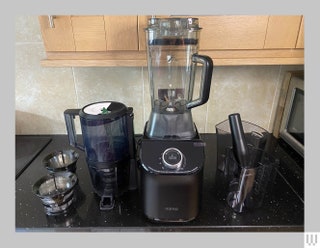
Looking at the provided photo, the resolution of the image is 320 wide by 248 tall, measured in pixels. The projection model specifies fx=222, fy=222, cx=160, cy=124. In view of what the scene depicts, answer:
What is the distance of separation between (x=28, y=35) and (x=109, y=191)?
2.28ft

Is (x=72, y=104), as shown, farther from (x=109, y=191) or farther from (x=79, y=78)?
(x=109, y=191)

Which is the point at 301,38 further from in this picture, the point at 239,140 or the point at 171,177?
the point at 171,177

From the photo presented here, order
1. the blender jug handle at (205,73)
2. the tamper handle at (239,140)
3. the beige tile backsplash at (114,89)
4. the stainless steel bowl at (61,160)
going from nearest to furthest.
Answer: the blender jug handle at (205,73), the tamper handle at (239,140), the stainless steel bowl at (61,160), the beige tile backsplash at (114,89)

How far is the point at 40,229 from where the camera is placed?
0.58m

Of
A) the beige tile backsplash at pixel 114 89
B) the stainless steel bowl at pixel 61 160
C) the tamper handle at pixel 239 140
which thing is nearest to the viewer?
the tamper handle at pixel 239 140

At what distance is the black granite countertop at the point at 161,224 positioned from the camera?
1.93 ft

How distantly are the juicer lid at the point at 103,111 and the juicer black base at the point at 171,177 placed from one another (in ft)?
0.37

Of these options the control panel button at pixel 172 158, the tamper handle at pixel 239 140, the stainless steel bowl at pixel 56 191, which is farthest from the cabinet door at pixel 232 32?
the stainless steel bowl at pixel 56 191

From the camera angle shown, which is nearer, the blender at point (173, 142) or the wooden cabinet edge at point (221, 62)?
the blender at point (173, 142)

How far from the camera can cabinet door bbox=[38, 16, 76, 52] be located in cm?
62

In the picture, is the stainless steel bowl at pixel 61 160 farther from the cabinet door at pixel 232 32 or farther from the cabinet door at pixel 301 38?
the cabinet door at pixel 301 38

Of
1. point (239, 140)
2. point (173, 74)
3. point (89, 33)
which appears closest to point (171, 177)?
point (239, 140)

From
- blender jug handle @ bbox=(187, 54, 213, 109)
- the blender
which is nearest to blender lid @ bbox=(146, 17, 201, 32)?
the blender

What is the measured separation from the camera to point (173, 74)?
73 centimetres
